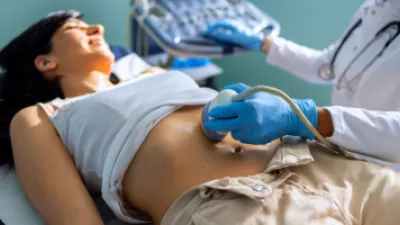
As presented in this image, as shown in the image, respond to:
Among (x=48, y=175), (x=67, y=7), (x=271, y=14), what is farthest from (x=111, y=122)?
(x=271, y=14)

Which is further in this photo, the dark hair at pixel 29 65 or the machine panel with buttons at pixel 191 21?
the machine panel with buttons at pixel 191 21

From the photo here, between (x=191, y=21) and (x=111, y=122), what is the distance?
3.16 feet

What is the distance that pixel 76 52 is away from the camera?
4.74 ft

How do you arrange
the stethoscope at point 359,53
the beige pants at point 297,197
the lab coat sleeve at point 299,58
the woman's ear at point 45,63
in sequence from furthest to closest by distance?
the lab coat sleeve at point 299,58 → the woman's ear at point 45,63 → the stethoscope at point 359,53 → the beige pants at point 297,197

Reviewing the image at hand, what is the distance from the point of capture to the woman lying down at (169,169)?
0.95 m

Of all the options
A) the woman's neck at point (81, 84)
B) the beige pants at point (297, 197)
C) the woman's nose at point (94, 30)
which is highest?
the woman's nose at point (94, 30)

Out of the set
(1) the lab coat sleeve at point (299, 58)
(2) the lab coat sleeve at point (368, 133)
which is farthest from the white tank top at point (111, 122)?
(1) the lab coat sleeve at point (299, 58)

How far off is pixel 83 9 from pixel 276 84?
129cm

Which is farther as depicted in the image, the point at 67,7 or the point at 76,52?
the point at 67,7

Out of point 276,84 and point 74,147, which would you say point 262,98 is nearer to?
point 74,147

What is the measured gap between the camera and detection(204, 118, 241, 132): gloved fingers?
1050 mm

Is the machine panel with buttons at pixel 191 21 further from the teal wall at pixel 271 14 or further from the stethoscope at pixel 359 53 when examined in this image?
the stethoscope at pixel 359 53

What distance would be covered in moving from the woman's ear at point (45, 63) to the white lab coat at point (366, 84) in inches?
34.9

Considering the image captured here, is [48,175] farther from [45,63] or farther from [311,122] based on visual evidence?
[311,122]
